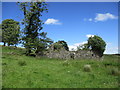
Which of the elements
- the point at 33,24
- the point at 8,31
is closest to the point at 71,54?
the point at 33,24

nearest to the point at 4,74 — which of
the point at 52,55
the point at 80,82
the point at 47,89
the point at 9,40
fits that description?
the point at 47,89

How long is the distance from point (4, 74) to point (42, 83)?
3.92 meters

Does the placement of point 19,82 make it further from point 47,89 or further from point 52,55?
point 52,55

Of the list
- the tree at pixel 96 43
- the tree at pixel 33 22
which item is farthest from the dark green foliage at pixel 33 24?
the tree at pixel 96 43

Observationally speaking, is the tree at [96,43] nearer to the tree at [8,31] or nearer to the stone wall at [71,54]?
the stone wall at [71,54]

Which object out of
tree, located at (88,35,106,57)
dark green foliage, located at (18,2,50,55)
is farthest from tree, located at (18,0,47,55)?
tree, located at (88,35,106,57)

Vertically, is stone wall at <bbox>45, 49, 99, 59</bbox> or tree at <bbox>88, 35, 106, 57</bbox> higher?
tree at <bbox>88, 35, 106, 57</bbox>

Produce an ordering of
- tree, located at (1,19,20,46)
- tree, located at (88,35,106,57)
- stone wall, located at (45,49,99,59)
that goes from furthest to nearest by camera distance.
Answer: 1. tree, located at (1,19,20,46)
2. tree, located at (88,35,106,57)
3. stone wall, located at (45,49,99,59)

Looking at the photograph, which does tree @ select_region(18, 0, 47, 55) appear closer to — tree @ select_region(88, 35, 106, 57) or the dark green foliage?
the dark green foliage

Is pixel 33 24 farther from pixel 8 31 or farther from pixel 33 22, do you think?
pixel 8 31

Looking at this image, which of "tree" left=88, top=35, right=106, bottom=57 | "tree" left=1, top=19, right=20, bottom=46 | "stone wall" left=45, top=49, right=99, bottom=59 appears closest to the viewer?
"stone wall" left=45, top=49, right=99, bottom=59

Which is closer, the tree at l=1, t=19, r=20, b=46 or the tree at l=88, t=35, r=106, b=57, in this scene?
the tree at l=88, t=35, r=106, b=57

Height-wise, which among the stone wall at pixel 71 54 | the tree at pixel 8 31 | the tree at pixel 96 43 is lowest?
the stone wall at pixel 71 54

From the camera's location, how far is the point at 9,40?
66.0 meters
